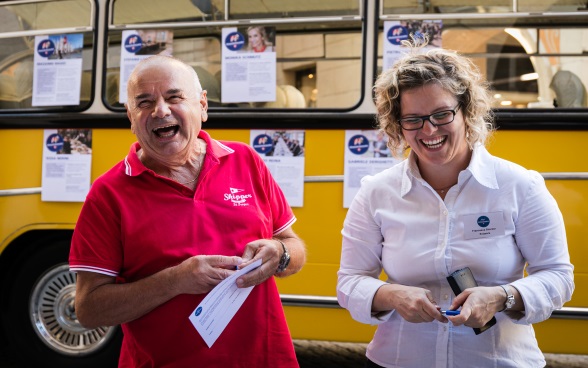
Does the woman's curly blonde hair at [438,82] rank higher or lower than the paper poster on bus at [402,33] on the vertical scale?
lower

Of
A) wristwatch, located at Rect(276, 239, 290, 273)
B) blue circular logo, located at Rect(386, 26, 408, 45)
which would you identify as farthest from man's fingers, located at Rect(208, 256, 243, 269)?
blue circular logo, located at Rect(386, 26, 408, 45)

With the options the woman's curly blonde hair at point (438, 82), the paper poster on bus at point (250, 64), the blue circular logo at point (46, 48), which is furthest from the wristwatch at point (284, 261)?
the blue circular logo at point (46, 48)

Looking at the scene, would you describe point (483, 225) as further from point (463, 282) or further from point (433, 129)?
point (433, 129)

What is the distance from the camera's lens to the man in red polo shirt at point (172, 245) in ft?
6.44

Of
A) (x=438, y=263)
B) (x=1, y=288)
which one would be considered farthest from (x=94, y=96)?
(x=438, y=263)

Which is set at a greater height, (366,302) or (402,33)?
(402,33)

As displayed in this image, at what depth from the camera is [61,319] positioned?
4.77 metres

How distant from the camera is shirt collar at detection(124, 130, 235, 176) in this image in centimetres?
208

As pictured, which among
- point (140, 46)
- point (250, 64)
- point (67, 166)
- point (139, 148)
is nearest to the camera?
point (139, 148)

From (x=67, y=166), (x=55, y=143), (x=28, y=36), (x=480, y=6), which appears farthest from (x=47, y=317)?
(x=480, y=6)

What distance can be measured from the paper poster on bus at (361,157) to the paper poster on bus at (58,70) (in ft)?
6.34

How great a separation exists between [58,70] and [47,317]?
176 cm

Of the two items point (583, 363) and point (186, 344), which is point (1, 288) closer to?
point (186, 344)

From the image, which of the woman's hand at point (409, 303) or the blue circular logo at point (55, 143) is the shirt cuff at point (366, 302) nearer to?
the woman's hand at point (409, 303)
